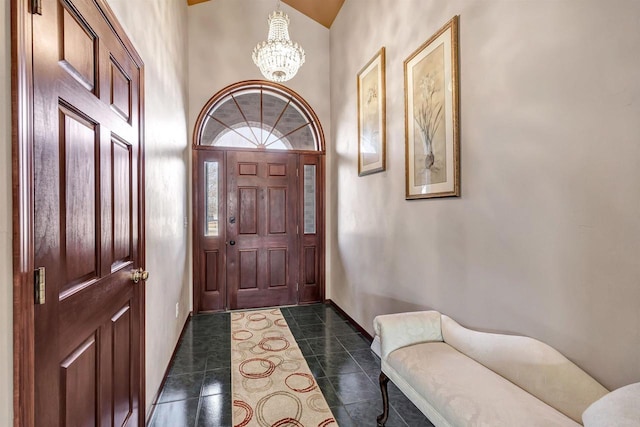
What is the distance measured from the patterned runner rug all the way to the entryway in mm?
862

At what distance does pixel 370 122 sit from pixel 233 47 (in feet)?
7.61

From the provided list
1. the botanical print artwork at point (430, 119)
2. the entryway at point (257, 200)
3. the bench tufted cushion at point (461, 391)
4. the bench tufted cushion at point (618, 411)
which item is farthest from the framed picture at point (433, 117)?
the entryway at point (257, 200)

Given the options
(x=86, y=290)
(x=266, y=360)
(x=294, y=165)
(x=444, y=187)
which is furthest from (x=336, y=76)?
(x=86, y=290)

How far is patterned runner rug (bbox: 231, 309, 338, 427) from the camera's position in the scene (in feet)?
6.59

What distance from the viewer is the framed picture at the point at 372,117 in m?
2.91

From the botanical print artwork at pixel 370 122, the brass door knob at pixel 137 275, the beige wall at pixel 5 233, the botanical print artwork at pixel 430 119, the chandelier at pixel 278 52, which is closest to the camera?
the beige wall at pixel 5 233

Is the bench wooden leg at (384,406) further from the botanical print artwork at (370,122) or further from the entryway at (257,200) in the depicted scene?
the entryway at (257,200)

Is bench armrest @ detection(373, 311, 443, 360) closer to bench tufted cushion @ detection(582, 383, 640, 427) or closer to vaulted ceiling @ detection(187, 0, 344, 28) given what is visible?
bench tufted cushion @ detection(582, 383, 640, 427)

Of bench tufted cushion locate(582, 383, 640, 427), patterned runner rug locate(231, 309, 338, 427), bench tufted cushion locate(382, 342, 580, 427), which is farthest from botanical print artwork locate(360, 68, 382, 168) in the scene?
bench tufted cushion locate(582, 383, 640, 427)

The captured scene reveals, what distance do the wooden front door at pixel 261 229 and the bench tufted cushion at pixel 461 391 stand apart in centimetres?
266

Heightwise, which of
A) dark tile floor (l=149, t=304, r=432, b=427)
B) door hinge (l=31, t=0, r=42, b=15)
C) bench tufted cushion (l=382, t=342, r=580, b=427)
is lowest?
dark tile floor (l=149, t=304, r=432, b=427)

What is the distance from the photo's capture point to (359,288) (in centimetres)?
353

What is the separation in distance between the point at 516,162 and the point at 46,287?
6.57 ft

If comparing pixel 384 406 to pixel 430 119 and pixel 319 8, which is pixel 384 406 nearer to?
pixel 430 119
